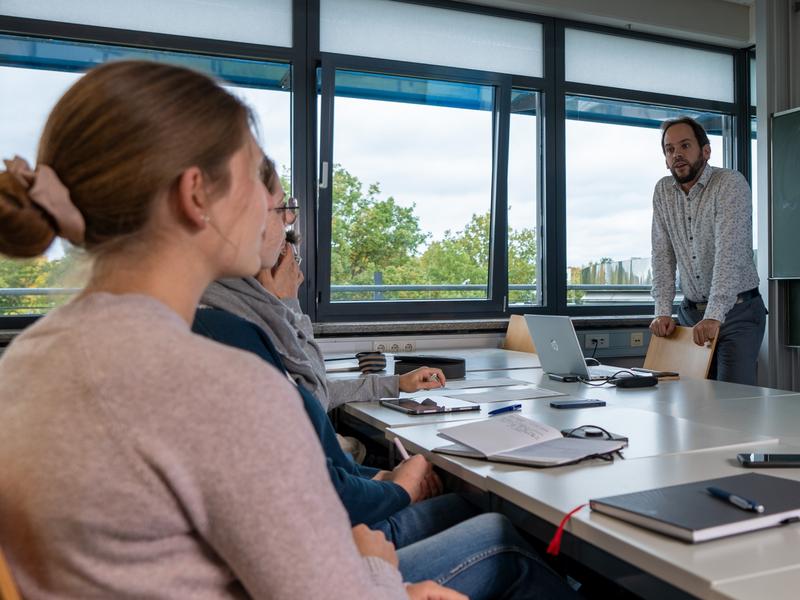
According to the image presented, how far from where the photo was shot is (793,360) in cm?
409

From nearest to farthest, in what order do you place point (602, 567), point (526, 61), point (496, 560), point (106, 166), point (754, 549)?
1. point (106, 166)
2. point (754, 549)
3. point (602, 567)
4. point (496, 560)
5. point (526, 61)

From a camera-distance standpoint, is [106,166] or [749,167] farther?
[749,167]

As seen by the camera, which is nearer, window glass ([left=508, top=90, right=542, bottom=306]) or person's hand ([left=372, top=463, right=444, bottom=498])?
person's hand ([left=372, top=463, right=444, bottom=498])

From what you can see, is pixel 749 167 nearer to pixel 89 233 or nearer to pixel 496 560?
pixel 496 560

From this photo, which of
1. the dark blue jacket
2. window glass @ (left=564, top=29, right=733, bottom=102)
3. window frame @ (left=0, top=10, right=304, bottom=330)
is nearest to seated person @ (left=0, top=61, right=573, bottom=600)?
the dark blue jacket

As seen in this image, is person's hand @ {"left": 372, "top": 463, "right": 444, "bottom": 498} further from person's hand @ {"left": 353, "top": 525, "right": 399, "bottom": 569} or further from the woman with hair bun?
the woman with hair bun

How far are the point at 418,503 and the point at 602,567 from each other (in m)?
0.53

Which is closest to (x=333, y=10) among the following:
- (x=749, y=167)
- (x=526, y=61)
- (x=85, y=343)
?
(x=526, y=61)

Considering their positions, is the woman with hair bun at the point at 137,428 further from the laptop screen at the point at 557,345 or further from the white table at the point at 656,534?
the laptop screen at the point at 557,345

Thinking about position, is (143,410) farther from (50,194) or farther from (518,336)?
(518,336)

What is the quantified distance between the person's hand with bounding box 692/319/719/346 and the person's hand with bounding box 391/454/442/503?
173 cm

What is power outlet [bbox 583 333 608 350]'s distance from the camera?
4227 millimetres

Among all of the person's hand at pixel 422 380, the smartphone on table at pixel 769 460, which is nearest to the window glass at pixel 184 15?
the person's hand at pixel 422 380

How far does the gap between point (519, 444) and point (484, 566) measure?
27cm
